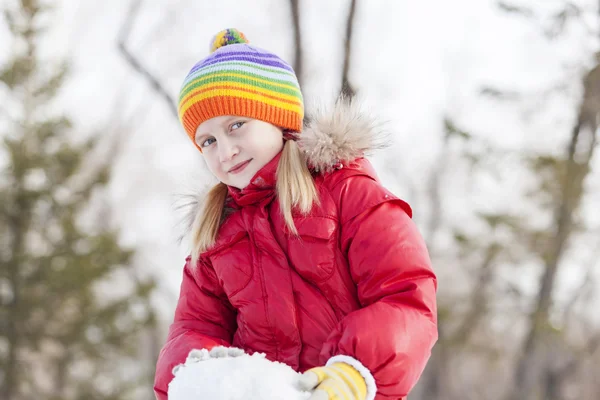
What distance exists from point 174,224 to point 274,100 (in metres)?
0.67

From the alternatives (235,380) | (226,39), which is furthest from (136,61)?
(235,380)

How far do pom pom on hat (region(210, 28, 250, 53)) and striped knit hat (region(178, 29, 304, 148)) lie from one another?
85 millimetres

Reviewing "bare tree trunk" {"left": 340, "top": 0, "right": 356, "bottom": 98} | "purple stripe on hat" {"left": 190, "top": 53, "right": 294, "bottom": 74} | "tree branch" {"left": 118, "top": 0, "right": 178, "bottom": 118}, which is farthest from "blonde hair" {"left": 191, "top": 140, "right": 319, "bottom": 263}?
"tree branch" {"left": 118, "top": 0, "right": 178, "bottom": 118}

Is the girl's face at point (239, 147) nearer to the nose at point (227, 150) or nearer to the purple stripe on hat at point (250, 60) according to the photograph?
the nose at point (227, 150)

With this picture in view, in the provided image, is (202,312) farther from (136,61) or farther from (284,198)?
(136,61)

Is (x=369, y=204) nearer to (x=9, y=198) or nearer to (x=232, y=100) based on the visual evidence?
(x=232, y=100)

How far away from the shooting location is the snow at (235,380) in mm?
1417

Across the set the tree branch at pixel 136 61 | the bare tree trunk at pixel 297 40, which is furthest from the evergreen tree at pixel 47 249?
the bare tree trunk at pixel 297 40

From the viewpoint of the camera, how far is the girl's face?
1937 millimetres

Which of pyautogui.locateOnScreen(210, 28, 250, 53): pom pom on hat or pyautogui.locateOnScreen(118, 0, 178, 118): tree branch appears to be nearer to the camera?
pyautogui.locateOnScreen(210, 28, 250, 53): pom pom on hat

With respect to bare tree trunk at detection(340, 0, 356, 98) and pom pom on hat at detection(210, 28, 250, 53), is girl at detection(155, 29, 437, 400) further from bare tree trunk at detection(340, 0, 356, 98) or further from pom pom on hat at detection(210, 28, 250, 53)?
bare tree trunk at detection(340, 0, 356, 98)

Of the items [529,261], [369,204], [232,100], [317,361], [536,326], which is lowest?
[536,326]

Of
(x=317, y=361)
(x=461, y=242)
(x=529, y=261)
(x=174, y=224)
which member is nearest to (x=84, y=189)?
(x=461, y=242)

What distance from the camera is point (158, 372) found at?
1884 mm
